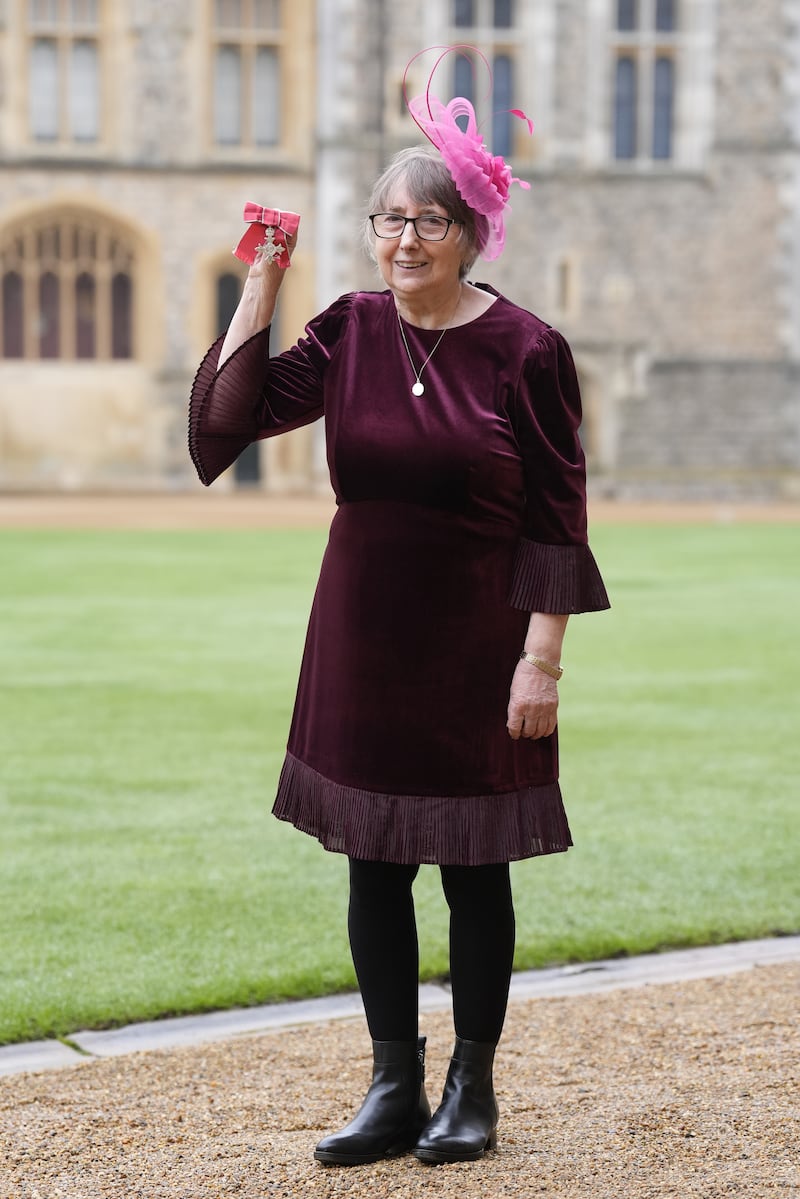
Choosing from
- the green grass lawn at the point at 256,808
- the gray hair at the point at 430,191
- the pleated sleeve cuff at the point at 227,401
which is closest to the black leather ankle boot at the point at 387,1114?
the green grass lawn at the point at 256,808

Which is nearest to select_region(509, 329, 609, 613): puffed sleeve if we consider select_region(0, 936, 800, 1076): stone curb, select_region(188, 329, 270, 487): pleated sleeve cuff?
select_region(188, 329, 270, 487): pleated sleeve cuff

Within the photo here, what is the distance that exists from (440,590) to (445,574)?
0.10 feet

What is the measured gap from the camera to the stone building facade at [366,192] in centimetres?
2725

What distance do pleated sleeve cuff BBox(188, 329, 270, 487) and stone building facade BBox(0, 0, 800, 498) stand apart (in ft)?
79.2

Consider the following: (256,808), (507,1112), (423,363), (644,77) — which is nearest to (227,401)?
(423,363)

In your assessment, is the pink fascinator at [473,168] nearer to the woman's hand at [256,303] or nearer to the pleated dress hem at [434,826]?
the woman's hand at [256,303]

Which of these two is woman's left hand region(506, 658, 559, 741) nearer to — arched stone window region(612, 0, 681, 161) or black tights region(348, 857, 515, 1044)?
black tights region(348, 857, 515, 1044)

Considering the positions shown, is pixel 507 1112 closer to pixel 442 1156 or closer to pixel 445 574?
pixel 442 1156

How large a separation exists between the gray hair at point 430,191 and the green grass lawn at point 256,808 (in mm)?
1947

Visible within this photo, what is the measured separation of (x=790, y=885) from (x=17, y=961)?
2.28 metres

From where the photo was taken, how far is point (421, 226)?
A: 292 cm

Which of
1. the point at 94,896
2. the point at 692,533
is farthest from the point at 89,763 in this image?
the point at 692,533

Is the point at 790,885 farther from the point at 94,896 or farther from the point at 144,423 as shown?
the point at 144,423

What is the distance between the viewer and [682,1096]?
325 centimetres
